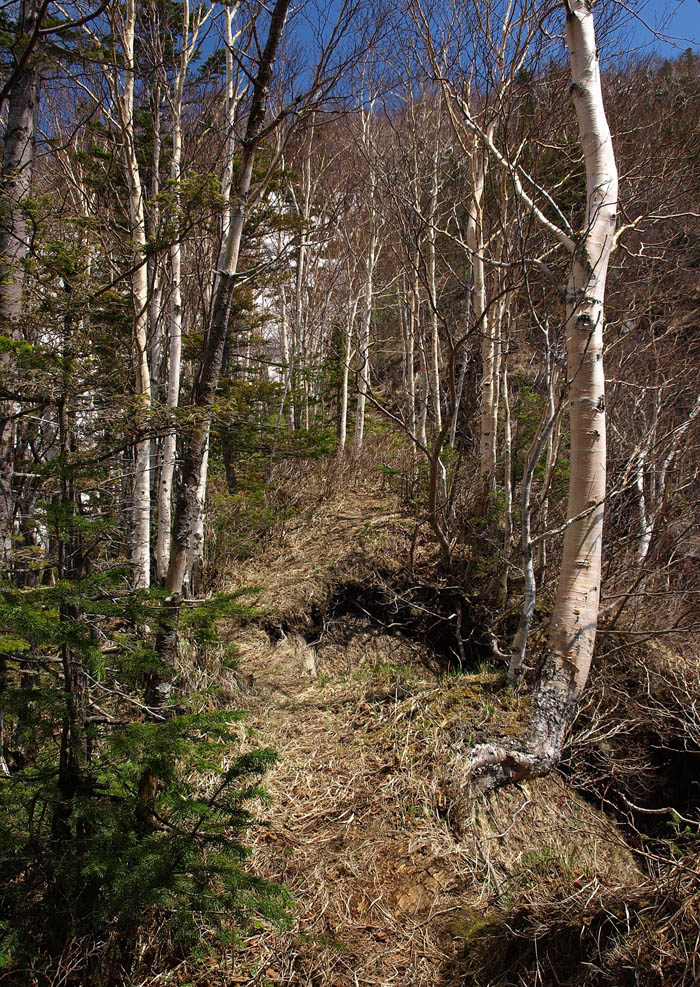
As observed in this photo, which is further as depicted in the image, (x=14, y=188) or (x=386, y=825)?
(x=14, y=188)

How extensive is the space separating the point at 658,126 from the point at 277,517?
5.93 meters

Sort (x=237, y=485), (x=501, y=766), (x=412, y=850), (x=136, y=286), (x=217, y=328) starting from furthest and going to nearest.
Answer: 1. (x=237, y=485)
2. (x=136, y=286)
3. (x=501, y=766)
4. (x=217, y=328)
5. (x=412, y=850)

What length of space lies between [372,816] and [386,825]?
0.34 feet

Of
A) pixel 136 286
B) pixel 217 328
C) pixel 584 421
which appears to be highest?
pixel 136 286

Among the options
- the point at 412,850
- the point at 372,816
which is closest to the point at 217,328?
the point at 372,816

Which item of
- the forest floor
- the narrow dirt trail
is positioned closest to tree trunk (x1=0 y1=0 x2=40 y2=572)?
the forest floor

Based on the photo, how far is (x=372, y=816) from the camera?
131 inches

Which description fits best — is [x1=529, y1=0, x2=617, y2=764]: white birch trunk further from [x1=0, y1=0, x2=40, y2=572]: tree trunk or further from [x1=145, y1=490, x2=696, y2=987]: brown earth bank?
[x1=0, y1=0, x2=40, y2=572]: tree trunk

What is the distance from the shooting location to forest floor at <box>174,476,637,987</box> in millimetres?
2619

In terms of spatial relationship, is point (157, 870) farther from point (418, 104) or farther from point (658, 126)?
point (418, 104)

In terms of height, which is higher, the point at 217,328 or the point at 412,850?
the point at 217,328

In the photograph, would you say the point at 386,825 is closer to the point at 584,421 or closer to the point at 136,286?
the point at 584,421

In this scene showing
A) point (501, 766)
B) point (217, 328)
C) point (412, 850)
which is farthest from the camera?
point (501, 766)

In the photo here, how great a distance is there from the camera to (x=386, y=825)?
3.27 metres
